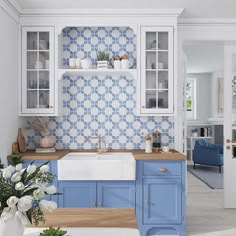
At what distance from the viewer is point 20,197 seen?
1378 mm

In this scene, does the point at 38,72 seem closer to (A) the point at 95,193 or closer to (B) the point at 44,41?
(B) the point at 44,41

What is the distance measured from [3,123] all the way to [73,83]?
1054mm

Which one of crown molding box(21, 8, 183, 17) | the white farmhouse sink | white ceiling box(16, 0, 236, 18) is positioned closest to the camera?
the white farmhouse sink

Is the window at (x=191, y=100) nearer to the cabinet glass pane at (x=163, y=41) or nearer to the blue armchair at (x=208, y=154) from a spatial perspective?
the blue armchair at (x=208, y=154)

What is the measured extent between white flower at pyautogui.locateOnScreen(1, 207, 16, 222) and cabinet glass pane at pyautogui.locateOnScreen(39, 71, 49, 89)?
8.71 ft

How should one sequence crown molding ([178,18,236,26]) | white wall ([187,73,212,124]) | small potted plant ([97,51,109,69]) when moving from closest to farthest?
small potted plant ([97,51,109,69]), crown molding ([178,18,236,26]), white wall ([187,73,212,124])

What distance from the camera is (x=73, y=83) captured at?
13.6ft

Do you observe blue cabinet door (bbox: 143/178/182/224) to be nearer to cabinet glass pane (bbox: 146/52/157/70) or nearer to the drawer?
the drawer

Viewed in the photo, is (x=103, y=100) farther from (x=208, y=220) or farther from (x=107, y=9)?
(x=208, y=220)

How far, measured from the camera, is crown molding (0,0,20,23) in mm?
3398

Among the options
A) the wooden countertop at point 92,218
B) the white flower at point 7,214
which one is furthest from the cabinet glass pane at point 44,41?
the white flower at point 7,214

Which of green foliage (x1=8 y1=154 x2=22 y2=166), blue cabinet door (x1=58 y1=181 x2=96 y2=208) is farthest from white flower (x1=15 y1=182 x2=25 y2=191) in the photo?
blue cabinet door (x1=58 y1=181 x2=96 y2=208)

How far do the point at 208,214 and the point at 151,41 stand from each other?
2.31 m

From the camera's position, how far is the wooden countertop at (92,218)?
1.70 m
